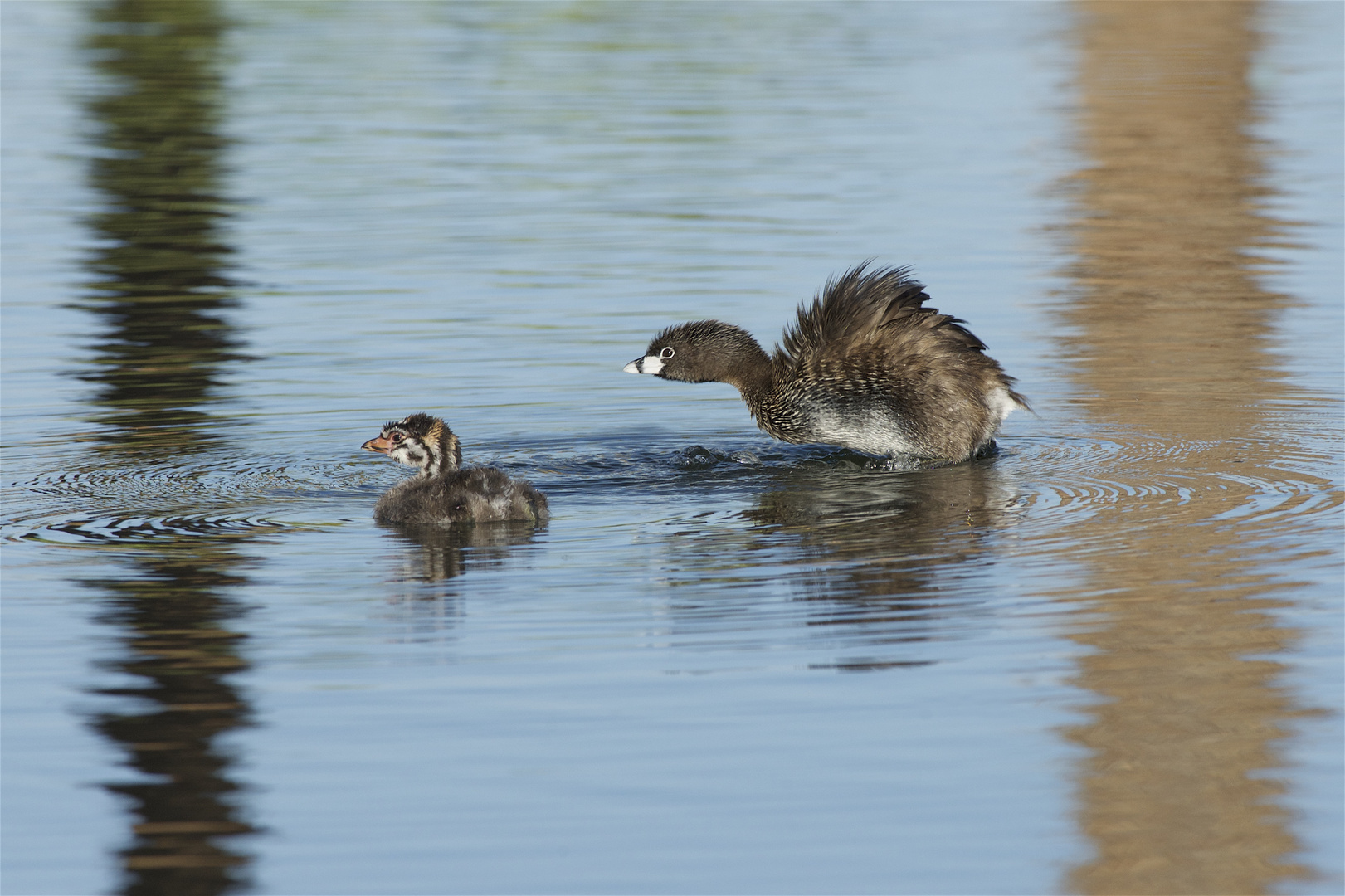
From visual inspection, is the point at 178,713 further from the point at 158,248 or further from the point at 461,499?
the point at 158,248

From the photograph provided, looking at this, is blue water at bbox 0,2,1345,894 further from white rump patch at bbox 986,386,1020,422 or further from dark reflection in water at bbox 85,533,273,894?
white rump patch at bbox 986,386,1020,422

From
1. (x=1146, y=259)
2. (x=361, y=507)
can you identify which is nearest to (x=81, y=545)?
(x=361, y=507)

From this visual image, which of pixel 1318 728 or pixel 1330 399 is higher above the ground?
pixel 1330 399

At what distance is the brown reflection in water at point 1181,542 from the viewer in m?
6.09

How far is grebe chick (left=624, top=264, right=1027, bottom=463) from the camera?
451 inches

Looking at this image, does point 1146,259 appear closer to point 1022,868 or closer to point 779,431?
point 779,431

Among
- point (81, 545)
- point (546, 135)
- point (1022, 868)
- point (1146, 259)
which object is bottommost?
point (1022, 868)

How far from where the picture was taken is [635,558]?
9055 millimetres

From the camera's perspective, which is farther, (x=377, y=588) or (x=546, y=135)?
(x=546, y=135)

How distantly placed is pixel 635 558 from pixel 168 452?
11.9ft

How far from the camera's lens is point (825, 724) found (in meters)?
6.86

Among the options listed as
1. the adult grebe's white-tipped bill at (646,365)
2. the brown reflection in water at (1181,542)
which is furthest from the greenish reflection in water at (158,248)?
the brown reflection in water at (1181,542)

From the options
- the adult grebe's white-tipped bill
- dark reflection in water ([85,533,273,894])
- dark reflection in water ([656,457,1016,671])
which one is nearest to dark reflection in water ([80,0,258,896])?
dark reflection in water ([85,533,273,894])

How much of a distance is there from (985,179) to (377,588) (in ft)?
52.3
